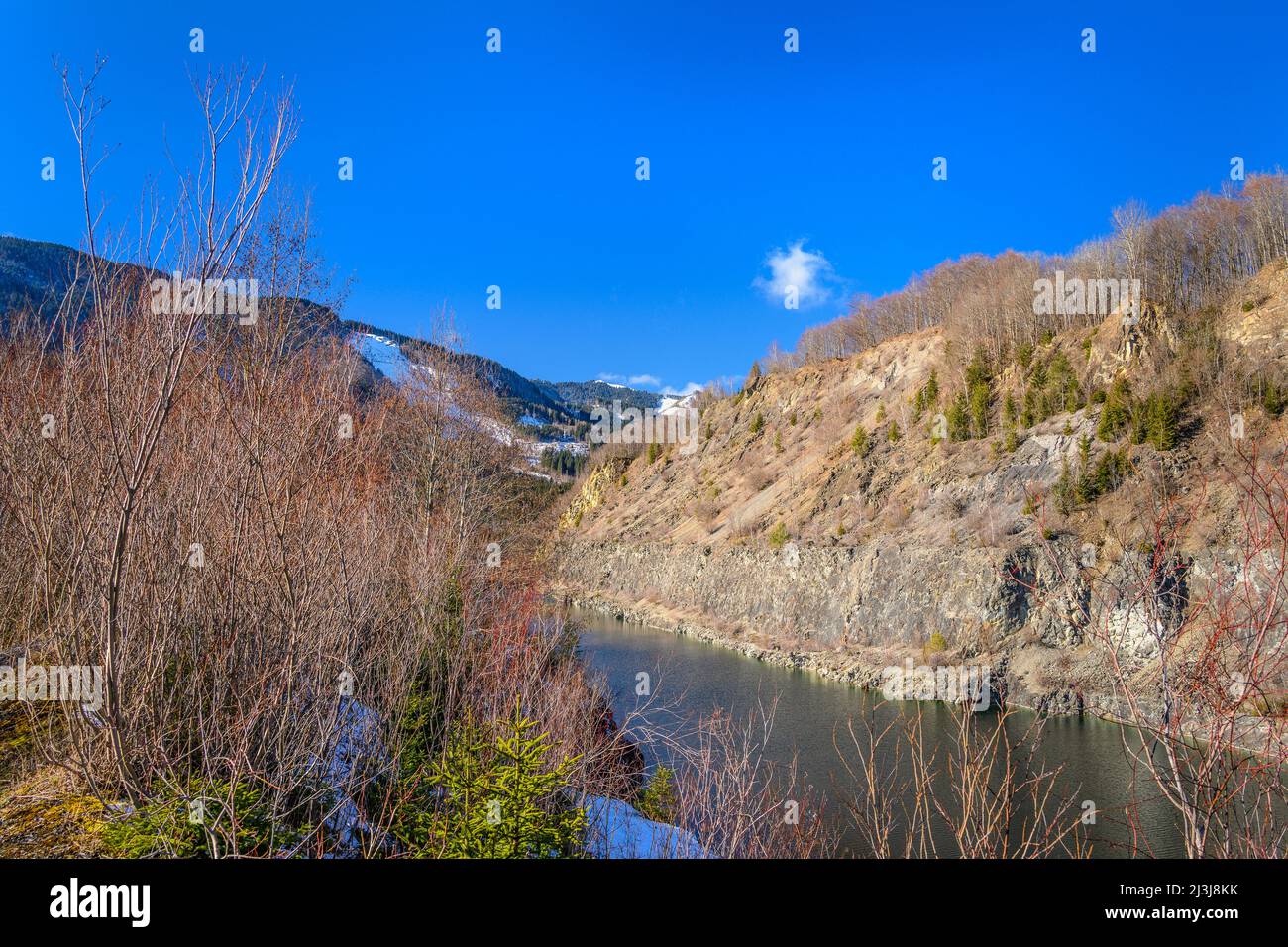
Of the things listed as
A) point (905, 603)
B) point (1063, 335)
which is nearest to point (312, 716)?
point (905, 603)

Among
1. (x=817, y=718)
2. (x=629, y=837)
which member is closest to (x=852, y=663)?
(x=817, y=718)

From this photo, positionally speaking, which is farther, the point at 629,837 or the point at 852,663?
the point at 852,663

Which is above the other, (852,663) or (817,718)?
(852,663)

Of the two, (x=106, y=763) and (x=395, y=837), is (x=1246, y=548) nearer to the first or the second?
(x=395, y=837)

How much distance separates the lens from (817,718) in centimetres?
2119

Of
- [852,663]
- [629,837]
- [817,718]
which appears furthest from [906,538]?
[629,837]

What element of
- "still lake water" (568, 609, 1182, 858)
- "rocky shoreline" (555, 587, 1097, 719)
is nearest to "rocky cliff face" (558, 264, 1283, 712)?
"rocky shoreline" (555, 587, 1097, 719)

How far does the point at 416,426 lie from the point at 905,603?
20.9m

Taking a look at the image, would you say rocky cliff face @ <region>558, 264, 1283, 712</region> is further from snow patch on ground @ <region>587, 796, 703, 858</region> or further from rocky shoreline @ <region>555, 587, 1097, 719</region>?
snow patch on ground @ <region>587, 796, 703, 858</region>

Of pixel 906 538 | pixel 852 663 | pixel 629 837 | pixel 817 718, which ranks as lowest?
pixel 817 718

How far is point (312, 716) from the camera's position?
455cm

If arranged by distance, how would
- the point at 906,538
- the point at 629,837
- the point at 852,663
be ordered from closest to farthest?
the point at 629,837
the point at 852,663
the point at 906,538

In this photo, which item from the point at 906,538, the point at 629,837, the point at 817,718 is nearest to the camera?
the point at 629,837

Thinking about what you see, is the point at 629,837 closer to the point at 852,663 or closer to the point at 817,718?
the point at 817,718
